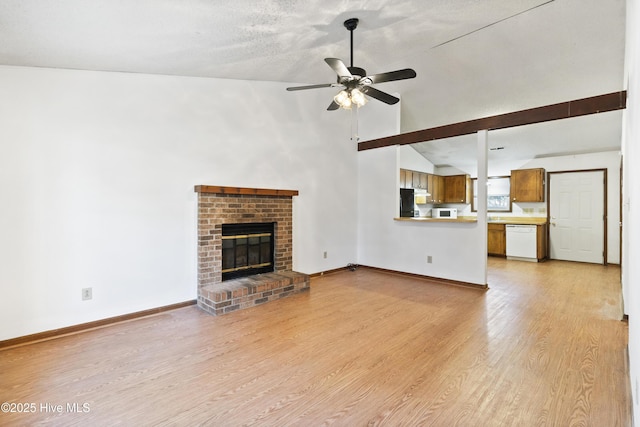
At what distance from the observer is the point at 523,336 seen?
110 inches

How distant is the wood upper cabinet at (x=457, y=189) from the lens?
7.84 m

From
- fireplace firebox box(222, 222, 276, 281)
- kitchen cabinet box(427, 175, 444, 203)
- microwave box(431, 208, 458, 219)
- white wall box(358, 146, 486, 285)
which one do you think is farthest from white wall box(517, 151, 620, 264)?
fireplace firebox box(222, 222, 276, 281)

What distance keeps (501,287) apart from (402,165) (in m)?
3.35

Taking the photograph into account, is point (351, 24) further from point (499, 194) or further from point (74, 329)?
point (499, 194)

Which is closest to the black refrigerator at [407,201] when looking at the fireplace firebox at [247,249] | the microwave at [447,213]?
the microwave at [447,213]

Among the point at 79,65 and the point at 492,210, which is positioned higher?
the point at 79,65

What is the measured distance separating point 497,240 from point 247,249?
5.95 meters

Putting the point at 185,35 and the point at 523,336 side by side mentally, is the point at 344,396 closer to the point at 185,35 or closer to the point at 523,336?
the point at 523,336

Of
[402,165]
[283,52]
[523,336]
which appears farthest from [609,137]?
[283,52]

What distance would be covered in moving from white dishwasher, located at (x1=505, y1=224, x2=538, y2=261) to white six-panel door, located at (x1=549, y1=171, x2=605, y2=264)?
2.55 feet

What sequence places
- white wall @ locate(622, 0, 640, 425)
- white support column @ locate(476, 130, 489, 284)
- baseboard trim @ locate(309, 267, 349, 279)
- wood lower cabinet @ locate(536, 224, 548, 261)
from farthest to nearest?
1. wood lower cabinet @ locate(536, 224, 548, 261)
2. baseboard trim @ locate(309, 267, 349, 279)
3. white support column @ locate(476, 130, 489, 284)
4. white wall @ locate(622, 0, 640, 425)

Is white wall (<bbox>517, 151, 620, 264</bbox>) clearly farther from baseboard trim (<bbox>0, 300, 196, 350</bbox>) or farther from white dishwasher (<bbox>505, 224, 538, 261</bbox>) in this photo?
baseboard trim (<bbox>0, 300, 196, 350</bbox>)

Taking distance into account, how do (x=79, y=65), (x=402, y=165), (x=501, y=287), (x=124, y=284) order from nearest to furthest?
(x=79, y=65) < (x=124, y=284) < (x=501, y=287) < (x=402, y=165)

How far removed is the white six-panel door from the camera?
6273 millimetres
